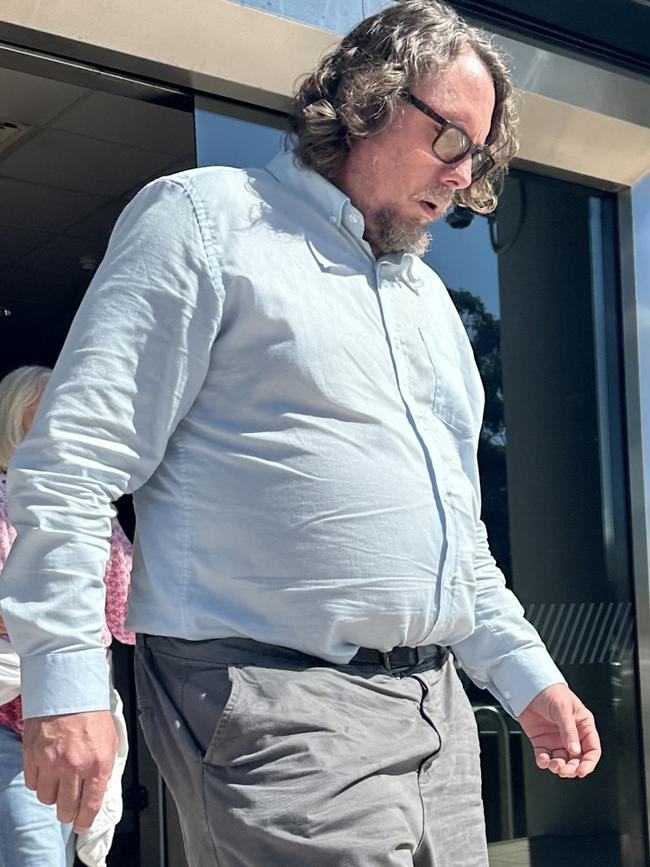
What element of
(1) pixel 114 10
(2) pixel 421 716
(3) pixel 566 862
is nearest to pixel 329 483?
(2) pixel 421 716

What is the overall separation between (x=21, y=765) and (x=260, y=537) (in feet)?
5.44

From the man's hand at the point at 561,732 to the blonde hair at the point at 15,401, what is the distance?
187cm

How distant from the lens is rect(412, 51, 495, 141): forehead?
6.38 feet

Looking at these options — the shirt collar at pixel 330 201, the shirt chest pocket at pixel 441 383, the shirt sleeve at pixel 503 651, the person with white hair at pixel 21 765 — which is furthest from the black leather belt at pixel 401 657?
the person with white hair at pixel 21 765

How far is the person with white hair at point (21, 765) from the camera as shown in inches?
116

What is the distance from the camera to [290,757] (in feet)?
5.10

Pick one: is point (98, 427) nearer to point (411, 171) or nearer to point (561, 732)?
point (411, 171)

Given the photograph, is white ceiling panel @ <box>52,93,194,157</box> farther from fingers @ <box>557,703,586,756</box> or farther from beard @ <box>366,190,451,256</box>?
fingers @ <box>557,703,586,756</box>

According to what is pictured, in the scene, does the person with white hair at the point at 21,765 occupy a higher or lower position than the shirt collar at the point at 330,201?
lower

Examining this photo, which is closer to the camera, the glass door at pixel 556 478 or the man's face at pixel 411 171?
the man's face at pixel 411 171

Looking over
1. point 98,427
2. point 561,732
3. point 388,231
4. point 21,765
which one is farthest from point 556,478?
point 98,427

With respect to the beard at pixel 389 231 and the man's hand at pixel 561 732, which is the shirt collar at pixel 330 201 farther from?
the man's hand at pixel 561 732

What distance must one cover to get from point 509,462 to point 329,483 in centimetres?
307

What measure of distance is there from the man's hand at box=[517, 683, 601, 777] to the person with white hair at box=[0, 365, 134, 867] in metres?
1.11
